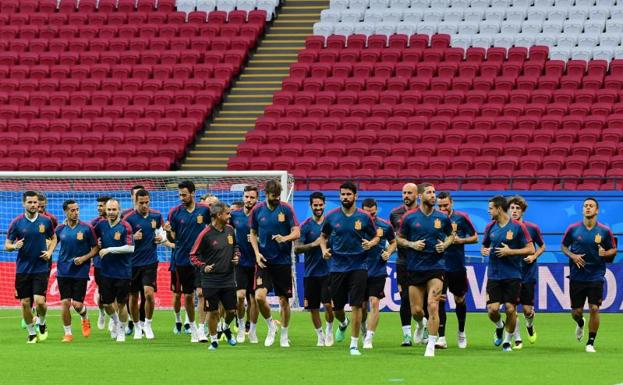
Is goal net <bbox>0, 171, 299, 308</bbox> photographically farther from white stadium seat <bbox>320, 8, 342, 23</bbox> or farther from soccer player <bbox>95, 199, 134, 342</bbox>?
white stadium seat <bbox>320, 8, 342, 23</bbox>

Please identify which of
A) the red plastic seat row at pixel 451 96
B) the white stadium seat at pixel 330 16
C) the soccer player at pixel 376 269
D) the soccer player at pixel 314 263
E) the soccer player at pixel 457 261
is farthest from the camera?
the white stadium seat at pixel 330 16

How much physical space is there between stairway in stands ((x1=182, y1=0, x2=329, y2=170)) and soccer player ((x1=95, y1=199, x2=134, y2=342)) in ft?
47.0

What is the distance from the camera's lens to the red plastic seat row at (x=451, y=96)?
33.7 metres

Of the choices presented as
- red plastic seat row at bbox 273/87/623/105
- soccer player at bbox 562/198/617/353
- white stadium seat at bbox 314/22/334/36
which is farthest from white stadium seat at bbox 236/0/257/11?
soccer player at bbox 562/198/617/353

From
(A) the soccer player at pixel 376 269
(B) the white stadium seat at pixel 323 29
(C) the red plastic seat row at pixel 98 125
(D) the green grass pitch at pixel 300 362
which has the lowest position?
(D) the green grass pitch at pixel 300 362

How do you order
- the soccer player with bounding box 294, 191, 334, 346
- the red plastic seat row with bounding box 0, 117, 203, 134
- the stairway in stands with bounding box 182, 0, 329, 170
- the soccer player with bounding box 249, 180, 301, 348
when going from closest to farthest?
the soccer player with bounding box 249, 180, 301, 348 → the soccer player with bounding box 294, 191, 334, 346 → the stairway in stands with bounding box 182, 0, 329, 170 → the red plastic seat row with bounding box 0, 117, 203, 134

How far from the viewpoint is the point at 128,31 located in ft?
129

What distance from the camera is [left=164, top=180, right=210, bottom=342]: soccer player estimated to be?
63.9 ft

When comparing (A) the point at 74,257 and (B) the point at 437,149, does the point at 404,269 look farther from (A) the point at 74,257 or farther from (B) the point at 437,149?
(B) the point at 437,149

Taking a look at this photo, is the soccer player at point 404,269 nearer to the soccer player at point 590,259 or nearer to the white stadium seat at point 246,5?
the soccer player at point 590,259

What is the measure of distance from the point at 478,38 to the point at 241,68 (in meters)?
6.58

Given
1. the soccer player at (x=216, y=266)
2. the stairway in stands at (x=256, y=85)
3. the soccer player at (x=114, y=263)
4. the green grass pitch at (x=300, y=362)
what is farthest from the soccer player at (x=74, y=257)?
the stairway in stands at (x=256, y=85)

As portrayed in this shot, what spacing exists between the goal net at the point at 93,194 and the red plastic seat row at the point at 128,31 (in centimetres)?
967

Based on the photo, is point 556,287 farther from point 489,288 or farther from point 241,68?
point 241,68
